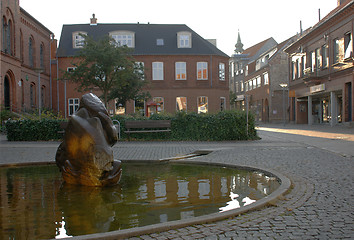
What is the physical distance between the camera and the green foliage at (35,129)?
55.8 ft

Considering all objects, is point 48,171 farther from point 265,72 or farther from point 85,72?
point 265,72

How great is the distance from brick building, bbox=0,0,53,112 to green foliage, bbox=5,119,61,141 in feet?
25.8


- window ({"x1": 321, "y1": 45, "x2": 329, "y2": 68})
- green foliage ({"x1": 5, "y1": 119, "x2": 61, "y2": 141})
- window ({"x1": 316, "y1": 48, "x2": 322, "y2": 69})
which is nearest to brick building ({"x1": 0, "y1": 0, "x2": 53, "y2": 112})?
green foliage ({"x1": 5, "y1": 119, "x2": 61, "y2": 141})

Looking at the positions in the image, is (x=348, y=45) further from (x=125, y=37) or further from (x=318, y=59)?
(x=125, y=37)

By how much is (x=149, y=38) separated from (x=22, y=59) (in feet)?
49.7

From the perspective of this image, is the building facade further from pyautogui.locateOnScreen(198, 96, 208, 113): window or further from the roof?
pyautogui.locateOnScreen(198, 96, 208, 113): window

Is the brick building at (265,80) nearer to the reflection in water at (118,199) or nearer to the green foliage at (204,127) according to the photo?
the green foliage at (204,127)

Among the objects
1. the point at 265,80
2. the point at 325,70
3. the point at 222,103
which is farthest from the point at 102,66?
the point at 265,80

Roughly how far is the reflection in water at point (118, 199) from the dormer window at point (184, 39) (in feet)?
116

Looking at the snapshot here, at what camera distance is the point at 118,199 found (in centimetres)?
548

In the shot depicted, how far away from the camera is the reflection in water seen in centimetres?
423

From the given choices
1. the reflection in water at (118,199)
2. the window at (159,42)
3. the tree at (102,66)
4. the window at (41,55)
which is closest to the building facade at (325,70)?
the window at (159,42)

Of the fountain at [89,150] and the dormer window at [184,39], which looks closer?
the fountain at [89,150]

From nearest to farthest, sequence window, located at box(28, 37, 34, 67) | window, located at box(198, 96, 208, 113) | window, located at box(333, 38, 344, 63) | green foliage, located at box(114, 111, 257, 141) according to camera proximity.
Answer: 1. green foliage, located at box(114, 111, 257, 141)
2. window, located at box(333, 38, 344, 63)
3. window, located at box(28, 37, 34, 67)
4. window, located at box(198, 96, 208, 113)
